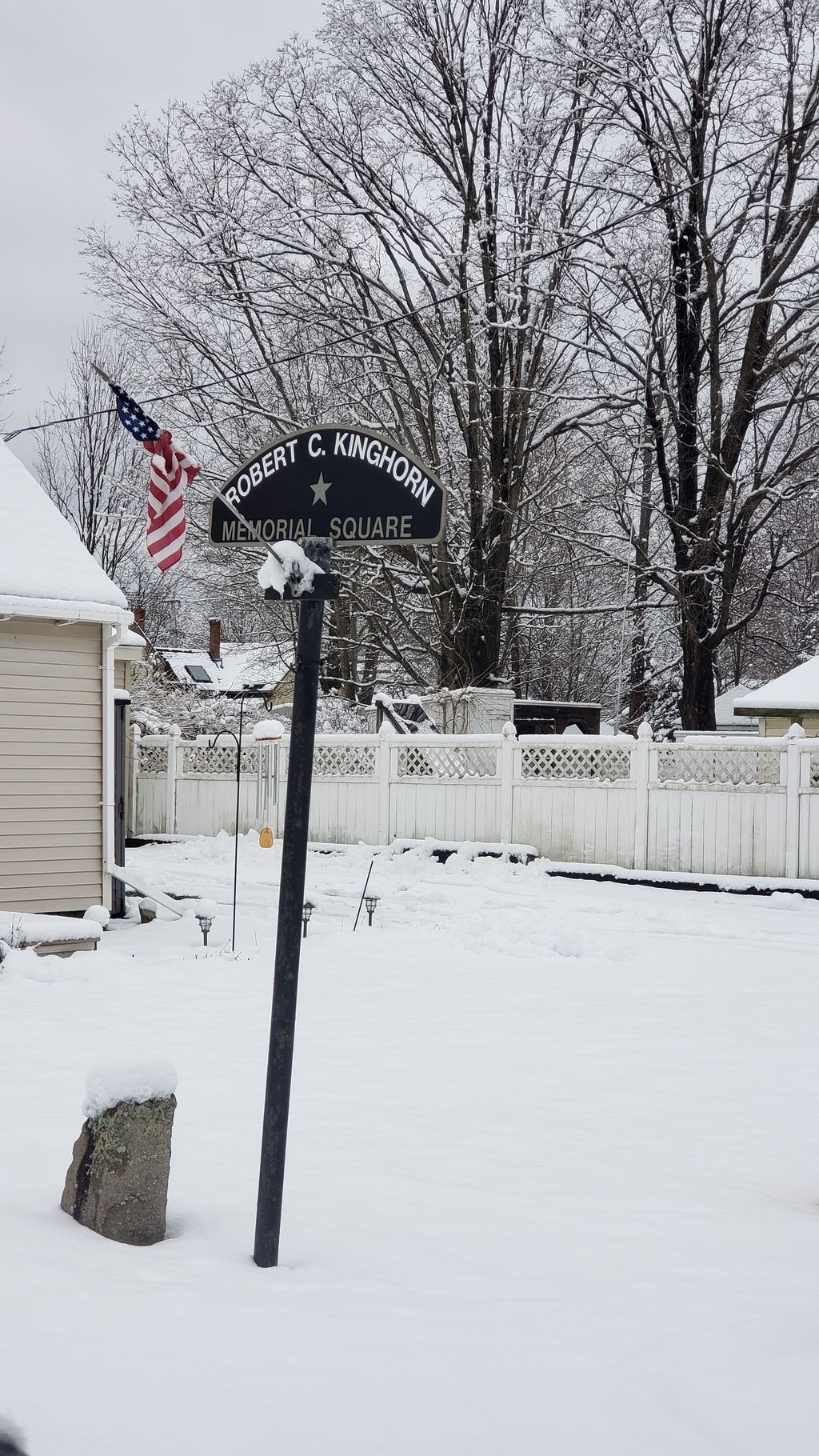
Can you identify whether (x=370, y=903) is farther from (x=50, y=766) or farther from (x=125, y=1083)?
(x=125, y=1083)

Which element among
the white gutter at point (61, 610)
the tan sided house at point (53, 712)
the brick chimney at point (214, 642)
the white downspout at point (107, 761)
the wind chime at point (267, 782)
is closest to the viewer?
the white gutter at point (61, 610)

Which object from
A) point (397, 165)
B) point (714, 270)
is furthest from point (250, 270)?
point (714, 270)

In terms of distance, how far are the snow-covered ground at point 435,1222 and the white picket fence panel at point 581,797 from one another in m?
4.84

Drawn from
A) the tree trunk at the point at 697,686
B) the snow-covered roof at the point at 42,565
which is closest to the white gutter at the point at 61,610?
the snow-covered roof at the point at 42,565

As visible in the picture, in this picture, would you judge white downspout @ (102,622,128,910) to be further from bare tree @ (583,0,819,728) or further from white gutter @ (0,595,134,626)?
bare tree @ (583,0,819,728)

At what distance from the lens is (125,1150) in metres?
3.86

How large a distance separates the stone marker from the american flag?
251 cm

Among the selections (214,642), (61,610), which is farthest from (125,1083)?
(214,642)

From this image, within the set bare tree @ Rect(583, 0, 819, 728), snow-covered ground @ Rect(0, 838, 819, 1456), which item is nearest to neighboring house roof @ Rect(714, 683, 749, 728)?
bare tree @ Rect(583, 0, 819, 728)

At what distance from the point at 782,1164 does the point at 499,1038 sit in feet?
8.35

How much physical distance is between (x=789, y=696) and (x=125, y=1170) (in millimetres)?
14359

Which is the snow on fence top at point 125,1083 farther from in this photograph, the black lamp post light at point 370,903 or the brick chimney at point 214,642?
the brick chimney at point 214,642

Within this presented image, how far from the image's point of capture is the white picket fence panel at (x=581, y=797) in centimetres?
1445

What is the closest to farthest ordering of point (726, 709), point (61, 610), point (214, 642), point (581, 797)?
1. point (61, 610)
2. point (581, 797)
3. point (726, 709)
4. point (214, 642)
